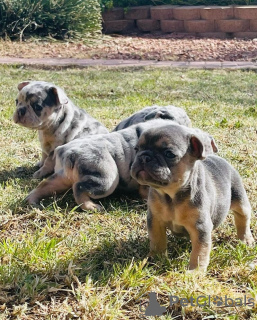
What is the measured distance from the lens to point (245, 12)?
51.8 ft

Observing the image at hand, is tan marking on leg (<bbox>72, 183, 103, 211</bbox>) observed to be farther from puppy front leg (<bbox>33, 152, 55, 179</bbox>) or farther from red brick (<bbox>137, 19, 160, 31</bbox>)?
red brick (<bbox>137, 19, 160, 31</bbox>)

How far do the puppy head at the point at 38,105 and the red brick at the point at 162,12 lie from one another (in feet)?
39.0

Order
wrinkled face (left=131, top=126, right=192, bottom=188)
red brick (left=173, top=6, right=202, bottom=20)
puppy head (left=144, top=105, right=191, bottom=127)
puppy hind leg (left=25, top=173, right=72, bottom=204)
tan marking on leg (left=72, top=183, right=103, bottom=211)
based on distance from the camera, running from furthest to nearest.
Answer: red brick (left=173, top=6, right=202, bottom=20)
puppy head (left=144, top=105, right=191, bottom=127)
puppy hind leg (left=25, top=173, right=72, bottom=204)
tan marking on leg (left=72, top=183, right=103, bottom=211)
wrinkled face (left=131, top=126, right=192, bottom=188)

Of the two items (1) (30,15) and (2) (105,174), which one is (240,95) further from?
(1) (30,15)

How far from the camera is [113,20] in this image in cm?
1700

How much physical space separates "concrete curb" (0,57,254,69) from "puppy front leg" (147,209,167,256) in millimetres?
9201

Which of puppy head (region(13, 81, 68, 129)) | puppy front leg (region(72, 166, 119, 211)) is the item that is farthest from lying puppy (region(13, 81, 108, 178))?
puppy front leg (region(72, 166, 119, 211))

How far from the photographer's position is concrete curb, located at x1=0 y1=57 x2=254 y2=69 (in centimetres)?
1246

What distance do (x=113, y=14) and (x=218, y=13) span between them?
3569 mm

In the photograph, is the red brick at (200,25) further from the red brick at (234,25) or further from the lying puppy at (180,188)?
the lying puppy at (180,188)

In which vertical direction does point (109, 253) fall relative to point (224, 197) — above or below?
below

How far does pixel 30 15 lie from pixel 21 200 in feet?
37.8

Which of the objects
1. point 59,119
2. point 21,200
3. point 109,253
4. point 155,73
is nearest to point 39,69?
point 155,73

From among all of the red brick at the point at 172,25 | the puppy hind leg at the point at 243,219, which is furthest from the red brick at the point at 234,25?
the puppy hind leg at the point at 243,219
